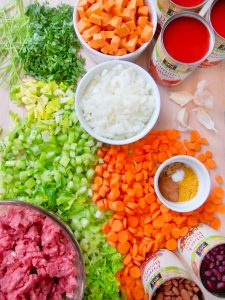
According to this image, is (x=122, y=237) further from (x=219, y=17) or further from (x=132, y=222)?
(x=219, y=17)

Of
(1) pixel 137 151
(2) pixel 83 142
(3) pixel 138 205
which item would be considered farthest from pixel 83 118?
(3) pixel 138 205

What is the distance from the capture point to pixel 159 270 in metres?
1.16

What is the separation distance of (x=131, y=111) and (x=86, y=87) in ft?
0.58

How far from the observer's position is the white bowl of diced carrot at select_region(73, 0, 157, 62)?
4.23 ft

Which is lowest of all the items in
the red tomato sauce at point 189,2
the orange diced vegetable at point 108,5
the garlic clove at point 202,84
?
the garlic clove at point 202,84

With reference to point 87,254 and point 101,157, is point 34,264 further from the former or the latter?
point 101,157

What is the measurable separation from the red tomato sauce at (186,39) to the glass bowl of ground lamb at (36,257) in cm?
63

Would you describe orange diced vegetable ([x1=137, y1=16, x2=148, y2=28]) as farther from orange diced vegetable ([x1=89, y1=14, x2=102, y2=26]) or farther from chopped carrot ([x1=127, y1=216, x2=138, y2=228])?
chopped carrot ([x1=127, y1=216, x2=138, y2=228])

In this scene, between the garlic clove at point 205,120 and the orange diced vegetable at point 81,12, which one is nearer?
the orange diced vegetable at point 81,12

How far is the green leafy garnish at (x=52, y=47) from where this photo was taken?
1.37 metres

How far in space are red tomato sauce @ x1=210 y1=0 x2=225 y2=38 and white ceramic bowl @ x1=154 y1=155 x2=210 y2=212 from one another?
0.41 meters

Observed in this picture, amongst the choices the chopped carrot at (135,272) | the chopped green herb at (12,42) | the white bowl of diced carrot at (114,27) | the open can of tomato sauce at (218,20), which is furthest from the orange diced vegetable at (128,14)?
the chopped carrot at (135,272)

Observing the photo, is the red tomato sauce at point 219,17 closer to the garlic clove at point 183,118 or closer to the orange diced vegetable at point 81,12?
the garlic clove at point 183,118

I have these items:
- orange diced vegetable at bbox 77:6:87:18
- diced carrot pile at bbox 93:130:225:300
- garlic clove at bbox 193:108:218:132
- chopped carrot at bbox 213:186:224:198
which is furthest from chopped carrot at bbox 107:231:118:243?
orange diced vegetable at bbox 77:6:87:18
